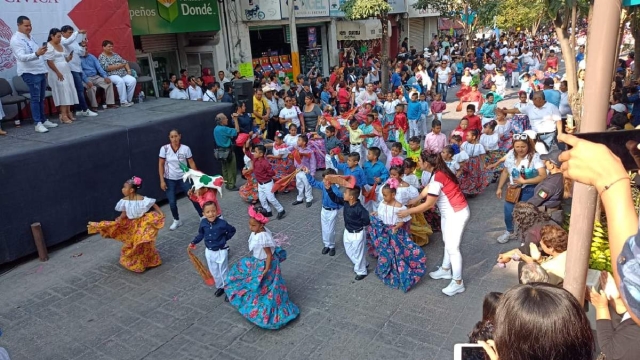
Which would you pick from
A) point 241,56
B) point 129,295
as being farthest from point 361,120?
point 241,56

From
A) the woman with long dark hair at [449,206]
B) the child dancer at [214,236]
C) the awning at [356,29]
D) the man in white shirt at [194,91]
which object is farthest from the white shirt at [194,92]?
the awning at [356,29]

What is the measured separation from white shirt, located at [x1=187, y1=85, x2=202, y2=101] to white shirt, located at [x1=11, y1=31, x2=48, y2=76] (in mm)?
5132

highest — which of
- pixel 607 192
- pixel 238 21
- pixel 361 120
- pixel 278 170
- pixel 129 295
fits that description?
pixel 238 21

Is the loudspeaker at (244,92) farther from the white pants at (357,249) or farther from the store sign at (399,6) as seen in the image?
the store sign at (399,6)

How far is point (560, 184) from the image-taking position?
6.04 metres

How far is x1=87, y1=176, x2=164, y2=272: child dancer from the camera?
691cm

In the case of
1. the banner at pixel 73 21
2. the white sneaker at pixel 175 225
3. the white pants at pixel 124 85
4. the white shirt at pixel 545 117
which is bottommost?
the white sneaker at pixel 175 225

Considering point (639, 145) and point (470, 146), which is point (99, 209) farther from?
point (639, 145)

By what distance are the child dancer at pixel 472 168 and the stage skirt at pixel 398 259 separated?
10.7 feet

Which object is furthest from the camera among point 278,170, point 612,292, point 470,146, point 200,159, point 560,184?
point 200,159

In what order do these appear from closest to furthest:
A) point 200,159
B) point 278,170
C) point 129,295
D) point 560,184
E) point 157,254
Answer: point 560,184 < point 129,295 < point 157,254 < point 278,170 < point 200,159

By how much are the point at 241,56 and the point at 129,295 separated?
43.0 ft

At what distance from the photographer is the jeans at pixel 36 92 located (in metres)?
8.82

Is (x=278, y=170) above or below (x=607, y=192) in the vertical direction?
below
